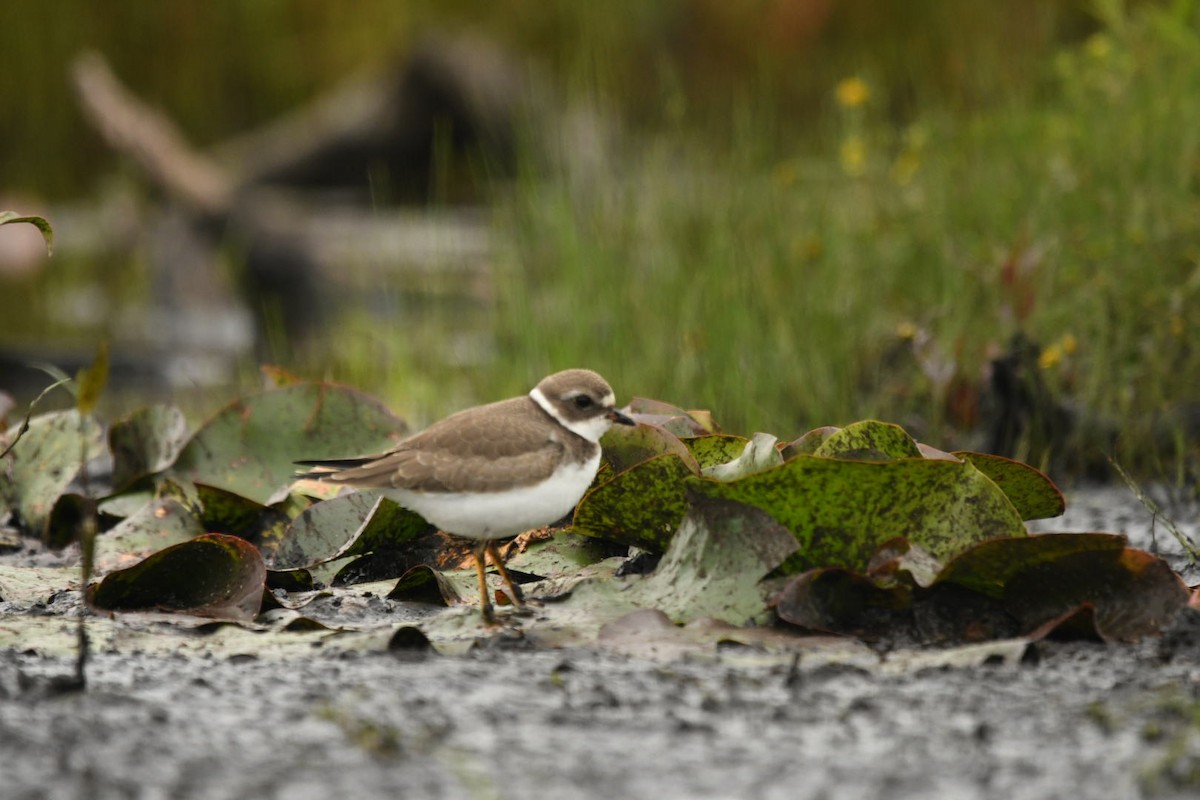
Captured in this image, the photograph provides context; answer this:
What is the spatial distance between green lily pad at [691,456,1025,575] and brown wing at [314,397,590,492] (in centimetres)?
40

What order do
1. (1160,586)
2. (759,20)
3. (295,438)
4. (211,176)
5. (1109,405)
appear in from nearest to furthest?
(1160,586) → (295,438) → (1109,405) → (211,176) → (759,20)

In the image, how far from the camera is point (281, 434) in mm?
3959

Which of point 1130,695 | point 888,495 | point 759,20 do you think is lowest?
point 1130,695

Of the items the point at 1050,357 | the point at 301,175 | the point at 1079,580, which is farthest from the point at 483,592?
the point at 301,175

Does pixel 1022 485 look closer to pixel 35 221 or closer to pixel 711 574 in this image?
pixel 711 574

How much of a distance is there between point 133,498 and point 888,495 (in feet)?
7.09

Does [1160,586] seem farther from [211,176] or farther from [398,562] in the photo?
[211,176]

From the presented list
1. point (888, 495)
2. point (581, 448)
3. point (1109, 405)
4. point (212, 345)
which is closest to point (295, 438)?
point (581, 448)

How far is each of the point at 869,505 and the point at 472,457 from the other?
85 centimetres

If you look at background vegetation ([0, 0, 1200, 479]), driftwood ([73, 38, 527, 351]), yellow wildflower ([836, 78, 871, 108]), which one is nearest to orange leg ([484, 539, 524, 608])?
background vegetation ([0, 0, 1200, 479])

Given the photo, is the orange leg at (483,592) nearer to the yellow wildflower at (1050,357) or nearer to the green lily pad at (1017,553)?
the green lily pad at (1017,553)

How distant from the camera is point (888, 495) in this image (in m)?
2.99

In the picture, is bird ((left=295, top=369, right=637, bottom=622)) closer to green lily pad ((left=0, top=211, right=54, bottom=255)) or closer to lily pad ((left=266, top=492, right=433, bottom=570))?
lily pad ((left=266, top=492, right=433, bottom=570))

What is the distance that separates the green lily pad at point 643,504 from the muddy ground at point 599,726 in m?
0.50
